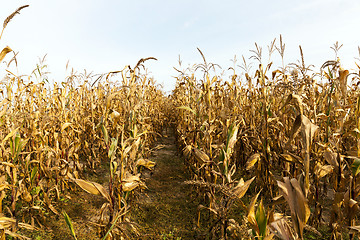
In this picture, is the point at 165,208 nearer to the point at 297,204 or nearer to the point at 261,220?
the point at 261,220

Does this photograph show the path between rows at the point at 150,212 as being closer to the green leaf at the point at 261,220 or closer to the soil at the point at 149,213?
the soil at the point at 149,213

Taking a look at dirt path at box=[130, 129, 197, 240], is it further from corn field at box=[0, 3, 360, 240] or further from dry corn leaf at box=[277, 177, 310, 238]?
dry corn leaf at box=[277, 177, 310, 238]

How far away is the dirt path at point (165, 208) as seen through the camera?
2.36m

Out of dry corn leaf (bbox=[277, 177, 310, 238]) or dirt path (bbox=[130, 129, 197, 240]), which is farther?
dirt path (bbox=[130, 129, 197, 240])

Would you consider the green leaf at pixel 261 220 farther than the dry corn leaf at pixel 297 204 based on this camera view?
Yes

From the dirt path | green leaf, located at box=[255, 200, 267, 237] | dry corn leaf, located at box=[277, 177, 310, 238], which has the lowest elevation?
the dirt path

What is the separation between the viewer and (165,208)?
9.27 ft

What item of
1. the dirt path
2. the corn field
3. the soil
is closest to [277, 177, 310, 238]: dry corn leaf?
the corn field

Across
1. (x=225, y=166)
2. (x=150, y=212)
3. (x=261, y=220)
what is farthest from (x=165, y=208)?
(x=261, y=220)

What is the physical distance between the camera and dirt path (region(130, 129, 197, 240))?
236 centimetres

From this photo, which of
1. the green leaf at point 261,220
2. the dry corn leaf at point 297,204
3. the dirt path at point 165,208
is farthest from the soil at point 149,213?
the dry corn leaf at point 297,204

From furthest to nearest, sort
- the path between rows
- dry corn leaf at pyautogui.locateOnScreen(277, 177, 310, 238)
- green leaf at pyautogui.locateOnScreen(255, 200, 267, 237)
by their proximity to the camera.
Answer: the path between rows, green leaf at pyautogui.locateOnScreen(255, 200, 267, 237), dry corn leaf at pyautogui.locateOnScreen(277, 177, 310, 238)

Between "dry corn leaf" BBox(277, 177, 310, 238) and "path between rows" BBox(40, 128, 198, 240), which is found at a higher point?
"dry corn leaf" BBox(277, 177, 310, 238)

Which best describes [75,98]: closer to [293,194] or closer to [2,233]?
[2,233]
